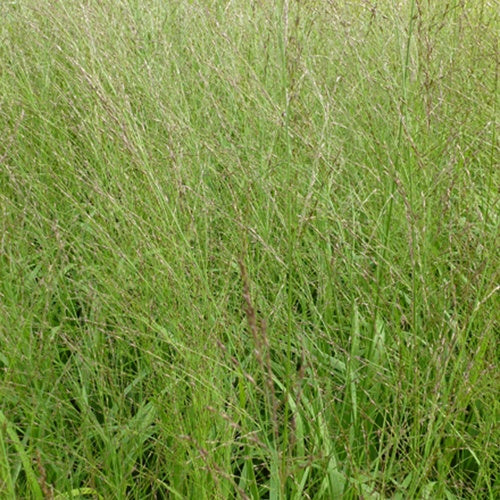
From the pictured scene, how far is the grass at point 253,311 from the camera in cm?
115

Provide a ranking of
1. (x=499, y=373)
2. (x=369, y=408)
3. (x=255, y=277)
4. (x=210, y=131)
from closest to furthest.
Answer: (x=499, y=373), (x=369, y=408), (x=255, y=277), (x=210, y=131)

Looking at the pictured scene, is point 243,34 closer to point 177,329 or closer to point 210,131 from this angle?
point 210,131

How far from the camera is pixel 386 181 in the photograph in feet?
6.09

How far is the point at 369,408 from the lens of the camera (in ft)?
4.48

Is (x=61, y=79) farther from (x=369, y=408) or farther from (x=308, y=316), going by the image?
(x=369, y=408)

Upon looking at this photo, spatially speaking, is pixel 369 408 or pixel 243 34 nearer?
pixel 369 408

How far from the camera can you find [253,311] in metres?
0.80

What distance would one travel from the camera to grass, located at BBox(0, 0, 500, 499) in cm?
115

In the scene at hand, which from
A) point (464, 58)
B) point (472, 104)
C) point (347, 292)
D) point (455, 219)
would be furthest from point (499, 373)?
point (464, 58)

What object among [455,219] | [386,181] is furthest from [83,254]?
[455,219]

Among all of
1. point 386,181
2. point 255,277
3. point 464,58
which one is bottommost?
point 255,277

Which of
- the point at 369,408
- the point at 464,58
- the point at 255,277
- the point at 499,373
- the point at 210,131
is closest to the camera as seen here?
the point at 499,373

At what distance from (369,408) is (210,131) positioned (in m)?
1.01

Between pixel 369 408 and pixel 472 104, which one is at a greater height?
pixel 472 104
